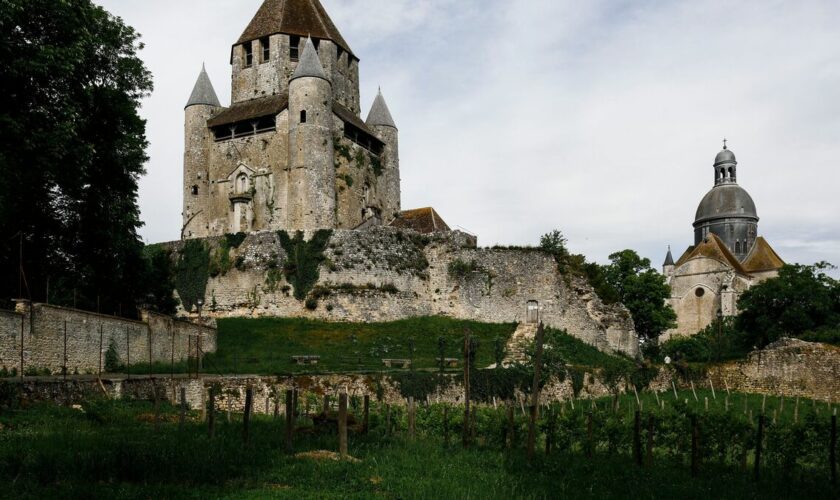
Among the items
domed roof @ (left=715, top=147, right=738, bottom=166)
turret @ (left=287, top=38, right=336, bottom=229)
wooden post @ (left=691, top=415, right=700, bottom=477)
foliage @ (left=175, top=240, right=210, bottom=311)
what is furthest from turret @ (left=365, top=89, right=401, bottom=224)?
domed roof @ (left=715, top=147, right=738, bottom=166)

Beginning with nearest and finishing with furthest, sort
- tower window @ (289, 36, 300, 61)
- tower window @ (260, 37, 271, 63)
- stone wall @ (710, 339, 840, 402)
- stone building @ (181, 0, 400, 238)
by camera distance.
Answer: stone wall @ (710, 339, 840, 402), stone building @ (181, 0, 400, 238), tower window @ (289, 36, 300, 61), tower window @ (260, 37, 271, 63)

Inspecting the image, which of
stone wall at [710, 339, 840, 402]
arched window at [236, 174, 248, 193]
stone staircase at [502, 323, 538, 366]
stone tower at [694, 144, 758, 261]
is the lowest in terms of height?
stone wall at [710, 339, 840, 402]

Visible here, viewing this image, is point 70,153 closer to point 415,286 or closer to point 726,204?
point 415,286

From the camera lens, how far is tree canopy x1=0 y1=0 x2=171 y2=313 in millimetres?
26500

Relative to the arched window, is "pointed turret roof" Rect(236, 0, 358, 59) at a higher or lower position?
higher

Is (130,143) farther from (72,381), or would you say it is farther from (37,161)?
(72,381)

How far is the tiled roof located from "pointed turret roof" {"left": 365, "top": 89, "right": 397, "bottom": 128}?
6564mm

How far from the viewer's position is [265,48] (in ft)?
179

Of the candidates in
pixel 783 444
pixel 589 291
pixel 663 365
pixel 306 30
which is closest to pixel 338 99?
pixel 306 30

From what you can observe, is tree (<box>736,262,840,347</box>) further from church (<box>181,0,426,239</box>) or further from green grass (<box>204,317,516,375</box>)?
church (<box>181,0,426,239</box>)

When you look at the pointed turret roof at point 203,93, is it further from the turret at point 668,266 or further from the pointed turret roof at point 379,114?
A: the turret at point 668,266

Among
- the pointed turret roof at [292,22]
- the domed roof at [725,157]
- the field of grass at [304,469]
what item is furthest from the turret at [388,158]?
the domed roof at [725,157]

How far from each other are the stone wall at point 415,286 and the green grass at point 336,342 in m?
1.00

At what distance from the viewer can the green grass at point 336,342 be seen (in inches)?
1300
